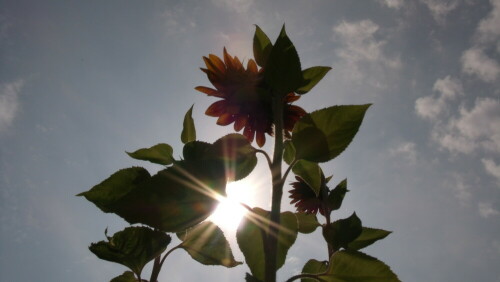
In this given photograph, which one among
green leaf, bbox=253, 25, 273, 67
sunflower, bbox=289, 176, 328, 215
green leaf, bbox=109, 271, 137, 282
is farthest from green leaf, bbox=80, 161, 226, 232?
sunflower, bbox=289, 176, 328, 215

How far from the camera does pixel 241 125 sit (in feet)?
5.09

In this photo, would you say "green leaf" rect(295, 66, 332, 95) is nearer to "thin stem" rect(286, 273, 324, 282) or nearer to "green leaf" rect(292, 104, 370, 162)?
"green leaf" rect(292, 104, 370, 162)

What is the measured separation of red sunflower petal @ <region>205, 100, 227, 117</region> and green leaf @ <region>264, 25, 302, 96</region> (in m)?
0.45

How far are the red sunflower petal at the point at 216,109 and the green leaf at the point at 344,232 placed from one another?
68 centimetres

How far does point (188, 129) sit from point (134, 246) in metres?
0.53

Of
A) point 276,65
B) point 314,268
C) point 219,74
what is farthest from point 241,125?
point 314,268

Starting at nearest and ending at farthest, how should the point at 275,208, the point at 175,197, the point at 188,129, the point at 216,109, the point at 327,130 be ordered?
the point at 175,197
the point at 275,208
the point at 327,130
the point at 188,129
the point at 216,109

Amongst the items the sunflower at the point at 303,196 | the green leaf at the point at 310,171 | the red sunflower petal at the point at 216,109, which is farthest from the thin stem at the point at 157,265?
the sunflower at the point at 303,196

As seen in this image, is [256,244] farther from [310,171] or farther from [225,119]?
[225,119]

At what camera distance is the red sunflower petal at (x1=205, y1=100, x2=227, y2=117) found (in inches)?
63.7

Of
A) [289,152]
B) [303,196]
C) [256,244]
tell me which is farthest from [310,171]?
[303,196]

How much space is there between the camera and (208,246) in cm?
129

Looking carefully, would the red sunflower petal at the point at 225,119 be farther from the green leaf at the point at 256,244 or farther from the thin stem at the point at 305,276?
the thin stem at the point at 305,276

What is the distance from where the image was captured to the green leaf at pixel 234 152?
4.00 feet
